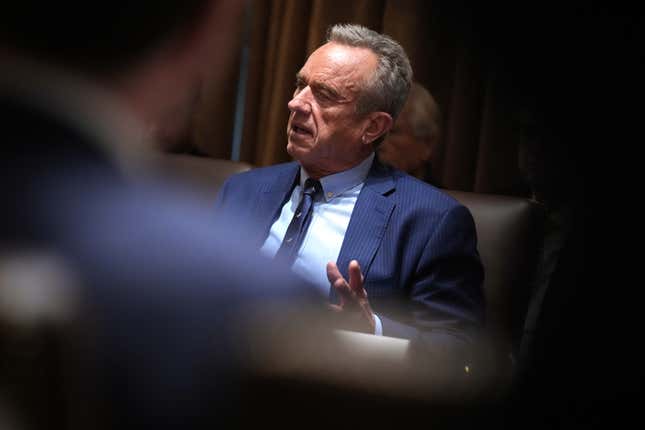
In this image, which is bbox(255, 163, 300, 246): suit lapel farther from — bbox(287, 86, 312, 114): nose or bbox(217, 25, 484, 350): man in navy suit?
bbox(287, 86, 312, 114): nose

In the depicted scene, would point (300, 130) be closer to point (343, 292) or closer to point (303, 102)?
point (303, 102)

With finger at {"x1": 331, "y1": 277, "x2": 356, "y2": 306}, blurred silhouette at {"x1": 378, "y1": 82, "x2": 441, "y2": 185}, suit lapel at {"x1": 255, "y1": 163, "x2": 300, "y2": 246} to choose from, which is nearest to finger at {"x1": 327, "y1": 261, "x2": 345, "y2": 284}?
finger at {"x1": 331, "y1": 277, "x2": 356, "y2": 306}

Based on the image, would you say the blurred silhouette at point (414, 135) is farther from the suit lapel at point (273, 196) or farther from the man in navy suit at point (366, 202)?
the suit lapel at point (273, 196)

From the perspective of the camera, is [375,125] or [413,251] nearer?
[413,251]

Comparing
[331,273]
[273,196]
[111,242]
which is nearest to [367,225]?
[273,196]

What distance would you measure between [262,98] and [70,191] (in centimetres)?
142

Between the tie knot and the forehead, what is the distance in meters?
0.18

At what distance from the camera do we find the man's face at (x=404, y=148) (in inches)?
53.9

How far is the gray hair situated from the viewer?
125cm

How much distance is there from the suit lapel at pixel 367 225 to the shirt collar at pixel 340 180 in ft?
0.13

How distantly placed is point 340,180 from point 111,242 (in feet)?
3.21

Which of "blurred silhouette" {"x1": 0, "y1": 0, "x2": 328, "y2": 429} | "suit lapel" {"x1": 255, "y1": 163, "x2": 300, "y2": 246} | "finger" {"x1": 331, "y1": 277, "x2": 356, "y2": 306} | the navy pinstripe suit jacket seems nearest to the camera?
"blurred silhouette" {"x1": 0, "y1": 0, "x2": 328, "y2": 429}

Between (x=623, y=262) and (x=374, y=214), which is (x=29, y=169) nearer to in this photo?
(x=623, y=262)

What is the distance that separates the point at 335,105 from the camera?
1249 millimetres
